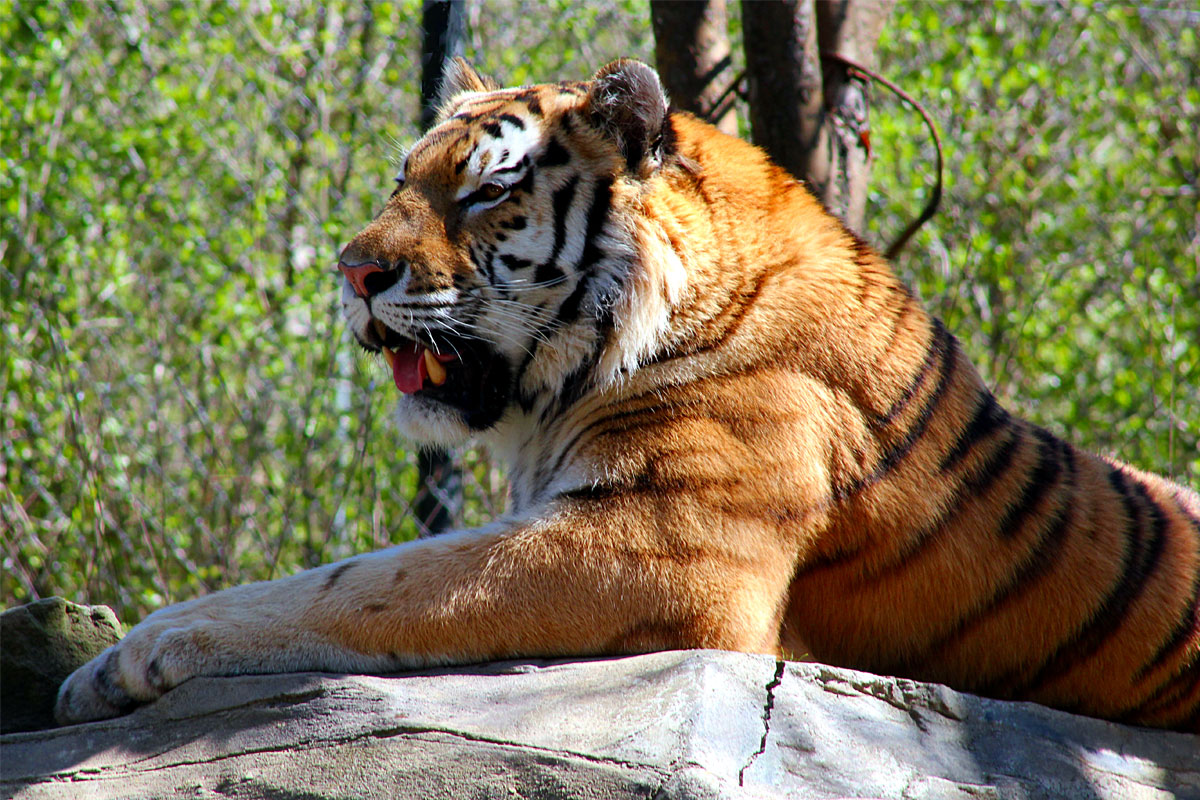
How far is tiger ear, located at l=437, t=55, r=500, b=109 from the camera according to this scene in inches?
128

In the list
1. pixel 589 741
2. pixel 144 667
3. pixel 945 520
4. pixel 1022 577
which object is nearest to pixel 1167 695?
pixel 1022 577

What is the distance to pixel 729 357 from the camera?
2438 millimetres

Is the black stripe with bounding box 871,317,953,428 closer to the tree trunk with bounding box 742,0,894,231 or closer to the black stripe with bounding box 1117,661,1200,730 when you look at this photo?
the black stripe with bounding box 1117,661,1200,730

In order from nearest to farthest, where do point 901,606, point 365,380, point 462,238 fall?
1. point 901,606
2. point 462,238
3. point 365,380

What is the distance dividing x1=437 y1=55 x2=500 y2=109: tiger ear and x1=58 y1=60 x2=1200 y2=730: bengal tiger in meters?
0.46

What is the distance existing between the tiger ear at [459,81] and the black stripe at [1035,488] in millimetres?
1821

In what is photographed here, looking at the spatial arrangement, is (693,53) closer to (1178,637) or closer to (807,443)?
(807,443)

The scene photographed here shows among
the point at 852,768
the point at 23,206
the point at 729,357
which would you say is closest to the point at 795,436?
the point at 729,357

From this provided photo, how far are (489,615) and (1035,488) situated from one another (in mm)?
1254

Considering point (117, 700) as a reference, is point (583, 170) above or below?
above

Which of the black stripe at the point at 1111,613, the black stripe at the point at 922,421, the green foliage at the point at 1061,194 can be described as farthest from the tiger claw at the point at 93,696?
the green foliage at the point at 1061,194

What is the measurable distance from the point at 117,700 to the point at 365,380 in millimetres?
2870

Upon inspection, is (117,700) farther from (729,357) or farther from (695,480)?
(729,357)

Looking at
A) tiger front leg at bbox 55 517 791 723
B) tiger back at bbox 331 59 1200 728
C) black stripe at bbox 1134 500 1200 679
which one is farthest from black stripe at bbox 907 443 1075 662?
tiger front leg at bbox 55 517 791 723
